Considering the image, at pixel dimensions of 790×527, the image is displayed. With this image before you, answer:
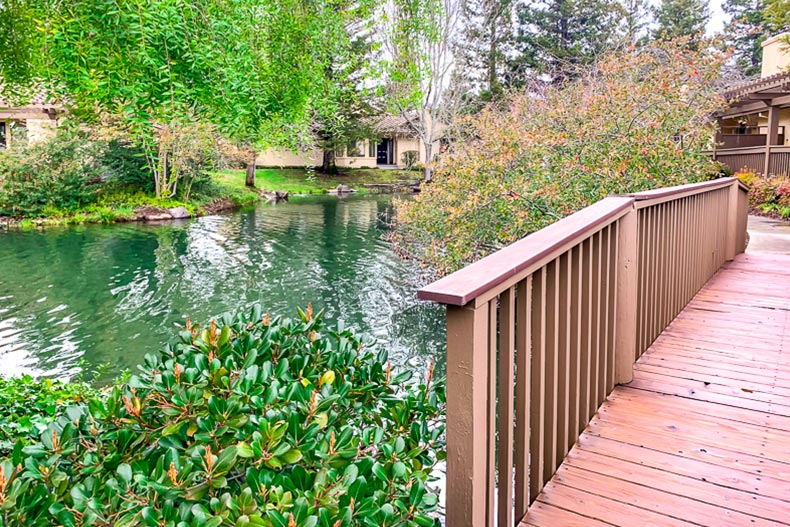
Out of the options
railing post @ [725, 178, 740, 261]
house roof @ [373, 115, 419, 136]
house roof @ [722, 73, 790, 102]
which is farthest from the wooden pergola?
house roof @ [373, 115, 419, 136]

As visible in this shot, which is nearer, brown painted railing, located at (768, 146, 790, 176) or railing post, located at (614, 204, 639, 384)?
railing post, located at (614, 204, 639, 384)

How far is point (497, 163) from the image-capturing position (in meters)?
8.13

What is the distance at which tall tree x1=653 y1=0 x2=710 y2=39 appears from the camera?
3562 cm

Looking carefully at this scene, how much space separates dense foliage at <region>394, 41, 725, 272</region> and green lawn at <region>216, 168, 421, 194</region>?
20854 millimetres

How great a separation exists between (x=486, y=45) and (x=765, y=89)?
21019 millimetres

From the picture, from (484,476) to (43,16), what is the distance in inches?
134

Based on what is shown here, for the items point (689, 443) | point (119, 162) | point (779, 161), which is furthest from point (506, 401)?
point (119, 162)

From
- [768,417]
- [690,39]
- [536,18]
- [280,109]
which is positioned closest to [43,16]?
[280,109]

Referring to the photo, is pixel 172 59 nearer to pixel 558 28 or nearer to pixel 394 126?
pixel 558 28

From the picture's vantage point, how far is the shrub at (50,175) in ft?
63.0

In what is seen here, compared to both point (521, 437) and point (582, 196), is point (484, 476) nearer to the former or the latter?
point (521, 437)

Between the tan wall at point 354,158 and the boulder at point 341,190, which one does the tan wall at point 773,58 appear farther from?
the boulder at point 341,190

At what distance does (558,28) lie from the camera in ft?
114

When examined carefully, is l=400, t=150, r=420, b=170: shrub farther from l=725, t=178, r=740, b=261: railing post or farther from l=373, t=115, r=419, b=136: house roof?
l=725, t=178, r=740, b=261: railing post
